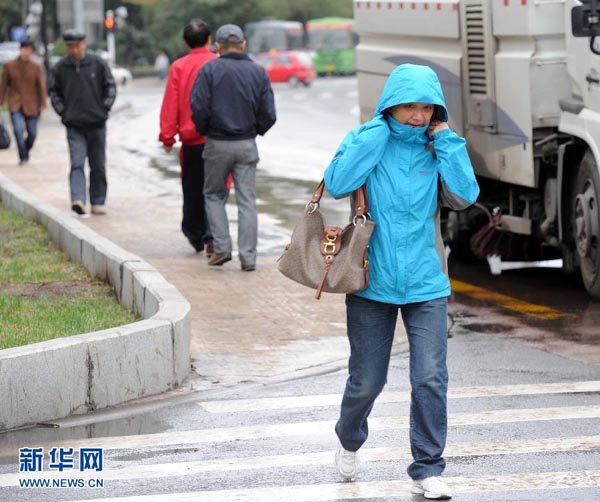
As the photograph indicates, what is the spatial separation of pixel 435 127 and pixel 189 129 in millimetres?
6576

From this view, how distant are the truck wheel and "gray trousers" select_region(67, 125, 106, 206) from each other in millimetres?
6012

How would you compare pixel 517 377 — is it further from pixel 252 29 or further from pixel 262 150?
pixel 252 29

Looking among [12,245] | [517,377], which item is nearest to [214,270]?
[12,245]

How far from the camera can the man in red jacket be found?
40.8ft

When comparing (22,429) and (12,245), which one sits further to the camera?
(12,245)

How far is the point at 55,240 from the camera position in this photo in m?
12.9

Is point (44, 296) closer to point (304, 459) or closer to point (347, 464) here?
point (304, 459)

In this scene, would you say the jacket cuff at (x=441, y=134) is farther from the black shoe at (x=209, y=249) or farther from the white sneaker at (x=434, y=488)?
the black shoe at (x=209, y=249)

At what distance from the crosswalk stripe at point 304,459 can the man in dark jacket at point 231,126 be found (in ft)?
17.3

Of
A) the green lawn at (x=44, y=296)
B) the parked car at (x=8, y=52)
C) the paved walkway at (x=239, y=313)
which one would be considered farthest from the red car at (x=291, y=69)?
the green lawn at (x=44, y=296)

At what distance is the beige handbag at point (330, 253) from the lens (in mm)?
5938

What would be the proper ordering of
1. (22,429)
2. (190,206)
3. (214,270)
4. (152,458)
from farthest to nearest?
(190,206) → (214,270) → (22,429) → (152,458)

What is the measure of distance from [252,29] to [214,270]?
246ft

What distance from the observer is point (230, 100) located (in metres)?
11.8
